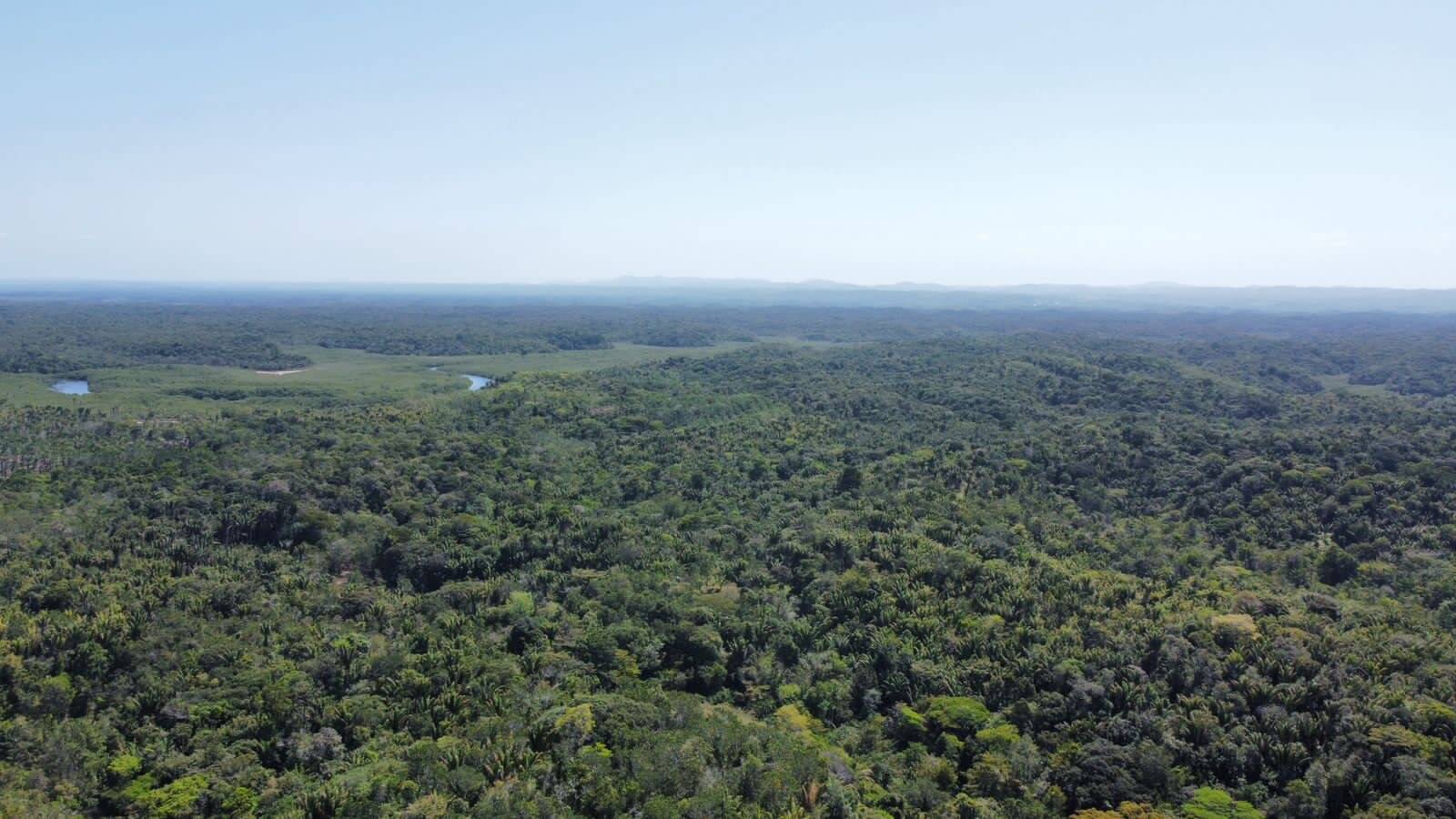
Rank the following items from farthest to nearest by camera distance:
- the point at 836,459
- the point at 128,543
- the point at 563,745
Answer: the point at 836,459 → the point at 128,543 → the point at 563,745

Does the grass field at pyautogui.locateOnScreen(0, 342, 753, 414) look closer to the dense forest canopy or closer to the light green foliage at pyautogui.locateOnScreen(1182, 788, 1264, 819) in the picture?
the dense forest canopy

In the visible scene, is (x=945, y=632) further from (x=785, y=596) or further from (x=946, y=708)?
(x=785, y=596)

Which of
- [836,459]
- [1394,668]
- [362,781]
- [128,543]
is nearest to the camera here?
[362,781]

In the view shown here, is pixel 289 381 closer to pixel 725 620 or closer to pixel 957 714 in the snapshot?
pixel 725 620

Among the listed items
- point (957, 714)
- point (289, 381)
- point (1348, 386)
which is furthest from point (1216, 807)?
point (1348, 386)

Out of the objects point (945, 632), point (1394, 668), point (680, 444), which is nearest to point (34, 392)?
point (680, 444)
